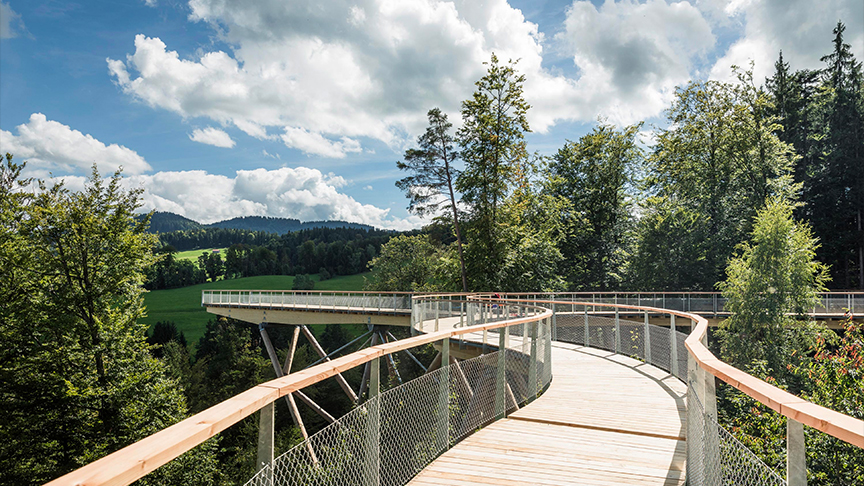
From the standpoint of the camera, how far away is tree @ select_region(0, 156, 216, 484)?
15.5 meters

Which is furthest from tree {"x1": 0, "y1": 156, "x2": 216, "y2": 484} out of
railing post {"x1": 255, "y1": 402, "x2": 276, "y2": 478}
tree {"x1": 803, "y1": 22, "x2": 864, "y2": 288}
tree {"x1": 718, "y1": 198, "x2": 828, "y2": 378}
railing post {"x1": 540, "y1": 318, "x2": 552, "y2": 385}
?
tree {"x1": 803, "y1": 22, "x2": 864, "y2": 288}

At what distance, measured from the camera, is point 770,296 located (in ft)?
72.3

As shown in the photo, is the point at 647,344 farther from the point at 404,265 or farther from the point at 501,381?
the point at 404,265

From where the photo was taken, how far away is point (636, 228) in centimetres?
3425

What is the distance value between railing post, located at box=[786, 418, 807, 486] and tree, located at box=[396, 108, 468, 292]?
29.2 meters

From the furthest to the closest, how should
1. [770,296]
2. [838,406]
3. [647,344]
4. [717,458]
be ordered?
[770,296], [838,406], [647,344], [717,458]

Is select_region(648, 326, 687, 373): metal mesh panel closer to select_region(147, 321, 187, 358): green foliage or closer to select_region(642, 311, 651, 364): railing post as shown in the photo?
select_region(642, 311, 651, 364): railing post

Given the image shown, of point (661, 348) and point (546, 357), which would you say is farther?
point (661, 348)

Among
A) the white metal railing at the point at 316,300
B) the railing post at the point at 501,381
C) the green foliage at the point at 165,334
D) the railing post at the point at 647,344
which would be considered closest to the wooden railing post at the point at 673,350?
the railing post at the point at 647,344

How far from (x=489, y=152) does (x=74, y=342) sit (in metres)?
22.8

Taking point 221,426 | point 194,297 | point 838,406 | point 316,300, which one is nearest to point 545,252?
point 316,300

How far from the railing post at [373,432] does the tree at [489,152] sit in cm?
2576

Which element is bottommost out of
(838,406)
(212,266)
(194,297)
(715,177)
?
(194,297)

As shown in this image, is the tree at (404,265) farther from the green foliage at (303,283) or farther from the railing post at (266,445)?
the railing post at (266,445)
